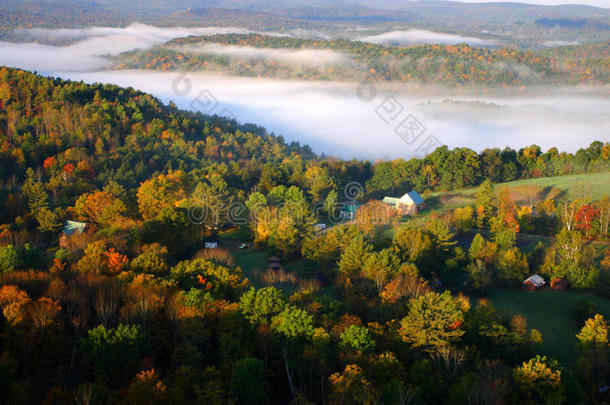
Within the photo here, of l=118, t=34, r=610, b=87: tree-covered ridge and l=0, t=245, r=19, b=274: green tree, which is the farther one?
l=118, t=34, r=610, b=87: tree-covered ridge

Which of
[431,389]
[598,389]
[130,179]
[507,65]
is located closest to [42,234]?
[130,179]

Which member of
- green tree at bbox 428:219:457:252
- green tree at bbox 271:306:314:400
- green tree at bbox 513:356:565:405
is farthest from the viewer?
green tree at bbox 428:219:457:252

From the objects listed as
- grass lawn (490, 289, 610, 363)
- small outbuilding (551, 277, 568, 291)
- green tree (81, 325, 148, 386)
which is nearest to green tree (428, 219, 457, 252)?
grass lawn (490, 289, 610, 363)

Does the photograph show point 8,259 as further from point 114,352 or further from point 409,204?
point 409,204

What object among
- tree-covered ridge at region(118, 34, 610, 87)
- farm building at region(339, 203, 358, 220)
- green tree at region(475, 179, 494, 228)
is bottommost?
farm building at region(339, 203, 358, 220)

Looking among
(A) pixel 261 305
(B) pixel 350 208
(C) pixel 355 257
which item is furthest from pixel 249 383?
(B) pixel 350 208

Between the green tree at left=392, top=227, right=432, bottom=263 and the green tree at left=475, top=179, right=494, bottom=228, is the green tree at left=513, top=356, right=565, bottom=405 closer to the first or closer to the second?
the green tree at left=392, top=227, right=432, bottom=263

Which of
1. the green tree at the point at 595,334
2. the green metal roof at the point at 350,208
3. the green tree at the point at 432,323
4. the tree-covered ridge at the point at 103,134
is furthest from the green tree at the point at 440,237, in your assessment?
the tree-covered ridge at the point at 103,134

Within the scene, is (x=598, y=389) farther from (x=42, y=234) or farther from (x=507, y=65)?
(x=507, y=65)
